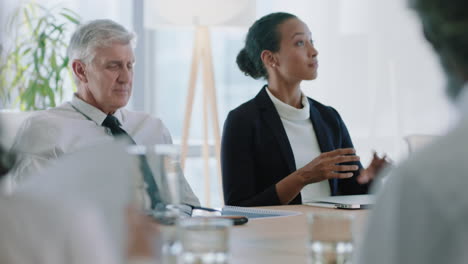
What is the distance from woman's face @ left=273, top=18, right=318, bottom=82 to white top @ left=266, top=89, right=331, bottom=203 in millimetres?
A: 151

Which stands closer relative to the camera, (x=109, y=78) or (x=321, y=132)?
(x=109, y=78)

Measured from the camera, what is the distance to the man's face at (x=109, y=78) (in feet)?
9.04

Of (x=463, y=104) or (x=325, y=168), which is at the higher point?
(x=463, y=104)

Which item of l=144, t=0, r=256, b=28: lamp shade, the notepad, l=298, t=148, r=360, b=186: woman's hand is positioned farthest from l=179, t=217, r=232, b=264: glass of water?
l=144, t=0, r=256, b=28: lamp shade

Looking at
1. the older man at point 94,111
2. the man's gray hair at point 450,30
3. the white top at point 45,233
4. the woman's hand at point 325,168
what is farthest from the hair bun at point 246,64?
the white top at point 45,233

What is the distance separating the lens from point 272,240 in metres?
1.60

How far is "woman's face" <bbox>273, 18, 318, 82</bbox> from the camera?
3.16m

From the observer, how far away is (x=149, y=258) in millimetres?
686

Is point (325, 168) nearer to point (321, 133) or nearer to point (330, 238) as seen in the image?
point (321, 133)

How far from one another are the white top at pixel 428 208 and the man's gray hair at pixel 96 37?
2.26 m

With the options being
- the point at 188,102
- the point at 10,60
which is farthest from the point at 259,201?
A: the point at 10,60

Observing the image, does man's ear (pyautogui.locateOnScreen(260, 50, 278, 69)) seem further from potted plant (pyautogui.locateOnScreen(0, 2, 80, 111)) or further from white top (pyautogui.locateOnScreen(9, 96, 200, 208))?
potted plant (pyautogui.locateOnScreen(0, 2, 80, 111))

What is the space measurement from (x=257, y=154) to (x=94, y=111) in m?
0.68

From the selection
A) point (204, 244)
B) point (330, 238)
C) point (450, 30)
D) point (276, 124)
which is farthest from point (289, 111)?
point (450, 30)
